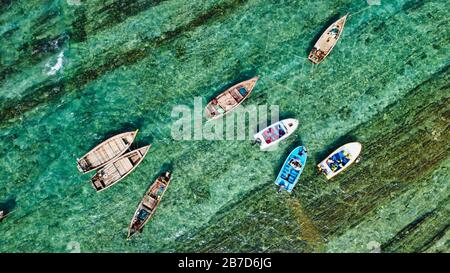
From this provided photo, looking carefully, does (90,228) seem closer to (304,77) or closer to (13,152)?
(13,152)

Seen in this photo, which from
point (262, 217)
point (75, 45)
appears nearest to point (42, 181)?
point (75, 45)

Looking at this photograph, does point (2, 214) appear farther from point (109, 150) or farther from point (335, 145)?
point (335, 145)

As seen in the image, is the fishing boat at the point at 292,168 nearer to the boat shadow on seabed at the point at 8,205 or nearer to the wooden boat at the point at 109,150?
the wooden boat at the point at 109,150

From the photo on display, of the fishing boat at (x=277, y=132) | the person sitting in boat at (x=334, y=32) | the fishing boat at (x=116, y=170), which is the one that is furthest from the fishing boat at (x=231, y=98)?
the person sitting in boat at (x=334, y=32)

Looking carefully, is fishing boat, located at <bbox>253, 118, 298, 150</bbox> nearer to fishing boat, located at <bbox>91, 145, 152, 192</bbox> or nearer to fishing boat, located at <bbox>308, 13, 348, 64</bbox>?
fishing boat, located at <bbox>308, 13, 348, 64</bbox>

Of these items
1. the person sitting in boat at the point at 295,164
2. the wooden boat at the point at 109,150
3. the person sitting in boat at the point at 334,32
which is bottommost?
the person sitting in boat at the point at 295,164

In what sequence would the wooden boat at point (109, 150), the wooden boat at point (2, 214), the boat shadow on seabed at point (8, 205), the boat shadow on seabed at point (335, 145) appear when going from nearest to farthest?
the wooden boat at point (109, 150)
the wooden boat at point (2, 214)
the boat shadow on seabed at point (8, 205)
the boat shadow on seabed at point (335, 145)

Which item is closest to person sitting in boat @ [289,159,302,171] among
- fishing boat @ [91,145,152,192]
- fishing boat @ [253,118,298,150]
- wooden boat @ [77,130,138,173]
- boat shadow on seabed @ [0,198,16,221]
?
fishing boat @ [253,118,298,150]
